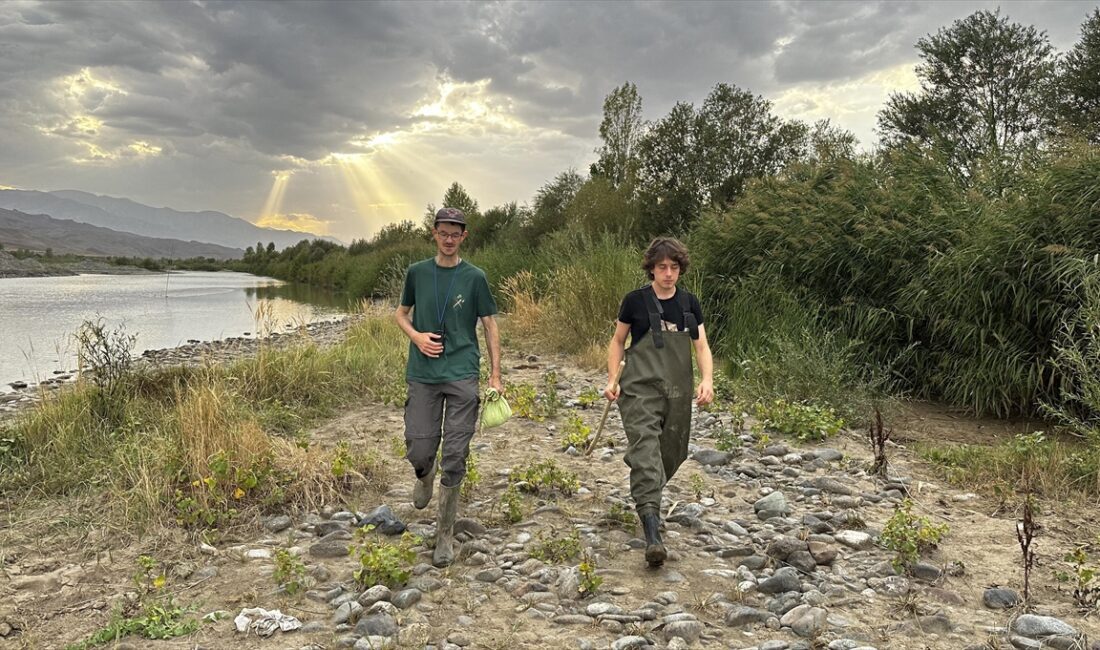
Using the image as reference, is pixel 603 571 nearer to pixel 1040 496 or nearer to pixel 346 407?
pixel 1040 496

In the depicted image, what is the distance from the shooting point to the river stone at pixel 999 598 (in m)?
3.42

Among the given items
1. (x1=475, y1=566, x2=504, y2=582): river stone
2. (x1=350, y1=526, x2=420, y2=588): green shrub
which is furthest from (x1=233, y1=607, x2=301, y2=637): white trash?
(x1=475, y1=566, x2=504, y2=582): river stone

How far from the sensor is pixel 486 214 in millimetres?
39188

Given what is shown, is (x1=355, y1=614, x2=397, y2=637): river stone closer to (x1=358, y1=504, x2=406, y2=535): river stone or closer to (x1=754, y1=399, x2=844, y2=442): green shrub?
(x1=358, y1=504, x2=406, y2=535): river stone

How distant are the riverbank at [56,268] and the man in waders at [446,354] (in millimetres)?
59846

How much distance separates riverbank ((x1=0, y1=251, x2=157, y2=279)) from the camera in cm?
5350

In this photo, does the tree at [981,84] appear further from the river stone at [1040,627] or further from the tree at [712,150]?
the river stone at [1040,627]

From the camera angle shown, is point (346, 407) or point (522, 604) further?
point (346, 407)

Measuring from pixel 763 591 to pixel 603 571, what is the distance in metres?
0.83

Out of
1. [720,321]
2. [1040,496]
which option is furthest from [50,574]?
[720,321]

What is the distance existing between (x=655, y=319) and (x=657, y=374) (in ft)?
1.02

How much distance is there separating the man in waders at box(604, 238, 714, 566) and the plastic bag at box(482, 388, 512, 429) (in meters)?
0.66

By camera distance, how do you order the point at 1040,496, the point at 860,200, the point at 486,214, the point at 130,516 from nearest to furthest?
1. the point at 130,516
2. the point at 1040,496
3. the point at 860,200
4. the point at 486,214

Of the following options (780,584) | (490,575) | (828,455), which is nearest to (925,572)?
(780,584)
